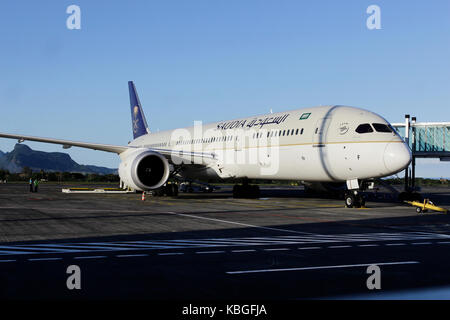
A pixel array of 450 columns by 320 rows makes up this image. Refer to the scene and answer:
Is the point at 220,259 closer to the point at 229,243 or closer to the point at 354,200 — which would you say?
the point at 229,243

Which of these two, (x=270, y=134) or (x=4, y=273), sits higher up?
(x=270, y=134)

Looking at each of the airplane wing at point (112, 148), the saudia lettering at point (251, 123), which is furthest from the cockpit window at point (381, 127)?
the airplane wing at point (112, 148)

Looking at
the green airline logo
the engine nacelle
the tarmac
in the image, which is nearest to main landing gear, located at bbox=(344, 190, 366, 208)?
the green airline logo

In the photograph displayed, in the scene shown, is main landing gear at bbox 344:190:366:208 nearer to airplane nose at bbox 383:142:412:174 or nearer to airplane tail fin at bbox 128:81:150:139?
airplane nose at bbox 383:142:412:174

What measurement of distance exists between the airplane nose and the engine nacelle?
420 inches

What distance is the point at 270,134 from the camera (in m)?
22.3

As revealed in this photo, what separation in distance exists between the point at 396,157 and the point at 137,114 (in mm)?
27894

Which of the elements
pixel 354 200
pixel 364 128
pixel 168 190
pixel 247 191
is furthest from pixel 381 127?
pixel 168 190

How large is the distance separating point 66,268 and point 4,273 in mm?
827

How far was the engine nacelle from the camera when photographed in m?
23.2

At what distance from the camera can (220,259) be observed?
7852 millimetres

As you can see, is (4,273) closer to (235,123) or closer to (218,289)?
(218,289)

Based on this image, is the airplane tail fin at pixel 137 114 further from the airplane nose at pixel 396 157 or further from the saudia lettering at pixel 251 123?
the airplane nose at pixel 396 157
